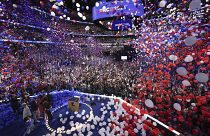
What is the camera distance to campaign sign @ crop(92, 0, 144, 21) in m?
8.73

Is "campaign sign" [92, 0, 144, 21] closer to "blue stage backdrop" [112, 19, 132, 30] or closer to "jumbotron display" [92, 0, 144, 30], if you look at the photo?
"jumbotron display" [92, 0, 144, 30]

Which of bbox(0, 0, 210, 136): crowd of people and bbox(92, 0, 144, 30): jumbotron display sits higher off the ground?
bbox(92, 0, 144, 30): jumbotron display

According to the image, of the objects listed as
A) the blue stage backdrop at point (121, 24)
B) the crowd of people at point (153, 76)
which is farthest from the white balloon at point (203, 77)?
the blue stage backdrop at point (121, 24)

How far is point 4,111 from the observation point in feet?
25.7

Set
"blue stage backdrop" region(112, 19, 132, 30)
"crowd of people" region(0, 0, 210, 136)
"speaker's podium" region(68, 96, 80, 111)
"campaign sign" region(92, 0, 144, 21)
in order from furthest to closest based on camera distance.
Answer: "blue stage backdrop" region(112, 19, 132, 30)
"campaign sign" region(92, 0, 144, 21)
"speaker's podium" region(68, 96, 80, 111)
"crowd of people" region(0, 0, 210, 136)

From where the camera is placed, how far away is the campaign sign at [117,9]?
8.73 meters

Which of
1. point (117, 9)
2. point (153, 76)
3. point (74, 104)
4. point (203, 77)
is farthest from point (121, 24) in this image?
point (203, 77)

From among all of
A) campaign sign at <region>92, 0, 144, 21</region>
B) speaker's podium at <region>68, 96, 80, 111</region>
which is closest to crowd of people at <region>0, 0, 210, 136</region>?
speaker's podium at <region>68, 96, 80, 111</region>

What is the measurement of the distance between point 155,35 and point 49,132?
1048 cm

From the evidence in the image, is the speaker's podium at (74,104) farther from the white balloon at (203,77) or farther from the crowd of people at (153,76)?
the white balloon at (203,77)

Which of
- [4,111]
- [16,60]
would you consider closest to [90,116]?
[4,111]

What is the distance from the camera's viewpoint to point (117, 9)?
8.94m

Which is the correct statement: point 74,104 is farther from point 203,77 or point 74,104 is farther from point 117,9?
point 203,77

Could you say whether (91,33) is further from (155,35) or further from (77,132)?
(77,132)
